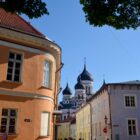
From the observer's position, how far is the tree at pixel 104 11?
6.89 meters

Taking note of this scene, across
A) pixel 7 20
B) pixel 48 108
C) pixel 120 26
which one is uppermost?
pixel 7 20

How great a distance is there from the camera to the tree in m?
6.89

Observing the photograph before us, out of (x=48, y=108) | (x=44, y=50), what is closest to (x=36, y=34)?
(x=44, y=50)

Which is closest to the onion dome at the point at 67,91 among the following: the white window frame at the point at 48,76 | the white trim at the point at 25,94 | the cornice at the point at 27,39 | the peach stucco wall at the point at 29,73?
the white window frame at the point at 48,76

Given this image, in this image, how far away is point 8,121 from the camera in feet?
53.5

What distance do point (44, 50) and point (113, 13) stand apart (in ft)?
39.2

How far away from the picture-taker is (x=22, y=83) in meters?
17.5

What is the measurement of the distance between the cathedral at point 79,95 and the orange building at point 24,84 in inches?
3503

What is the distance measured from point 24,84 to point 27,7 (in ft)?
36.6

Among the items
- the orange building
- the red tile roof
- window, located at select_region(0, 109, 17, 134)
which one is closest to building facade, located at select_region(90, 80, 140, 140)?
the orange building

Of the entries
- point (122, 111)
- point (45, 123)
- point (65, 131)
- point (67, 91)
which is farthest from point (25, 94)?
point (67, 91)

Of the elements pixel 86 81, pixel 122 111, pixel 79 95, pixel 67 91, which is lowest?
pixel 122 111

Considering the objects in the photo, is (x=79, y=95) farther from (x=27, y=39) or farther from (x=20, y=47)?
(x=20, y=47)

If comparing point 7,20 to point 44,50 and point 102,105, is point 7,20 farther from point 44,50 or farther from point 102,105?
point 102,105
